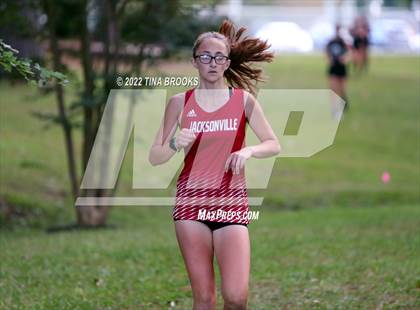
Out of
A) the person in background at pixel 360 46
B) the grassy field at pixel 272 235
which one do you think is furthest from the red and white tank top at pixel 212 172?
the person in background at pixel 360 46

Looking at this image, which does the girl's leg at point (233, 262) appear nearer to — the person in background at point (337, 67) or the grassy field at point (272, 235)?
the grassy field at point (272, 235)

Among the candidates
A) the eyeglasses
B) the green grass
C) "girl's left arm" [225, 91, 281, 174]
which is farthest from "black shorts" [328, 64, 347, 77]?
the eyeglasses

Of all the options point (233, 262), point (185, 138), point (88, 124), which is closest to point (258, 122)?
point (185, 138)

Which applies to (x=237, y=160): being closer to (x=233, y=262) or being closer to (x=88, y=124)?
(x=233, y=262)

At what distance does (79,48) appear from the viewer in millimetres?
13906

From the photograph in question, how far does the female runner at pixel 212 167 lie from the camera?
18.9 ft

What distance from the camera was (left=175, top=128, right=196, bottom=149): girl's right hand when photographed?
5752 mm

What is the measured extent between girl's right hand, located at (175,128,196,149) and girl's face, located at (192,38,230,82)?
0.40m

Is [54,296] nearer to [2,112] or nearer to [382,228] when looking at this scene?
[382,228]

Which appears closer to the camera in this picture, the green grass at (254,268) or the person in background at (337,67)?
the green grass at (254,268)

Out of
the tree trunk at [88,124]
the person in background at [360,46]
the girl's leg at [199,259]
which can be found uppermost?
the girl's leg at [199,259]

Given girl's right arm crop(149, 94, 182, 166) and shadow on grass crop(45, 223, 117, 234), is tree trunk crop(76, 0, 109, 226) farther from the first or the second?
girl's right arm crop(149, 94, 182, 166)

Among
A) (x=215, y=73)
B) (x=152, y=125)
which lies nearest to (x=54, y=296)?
(x=215, y=73)

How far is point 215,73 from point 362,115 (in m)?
21.4
